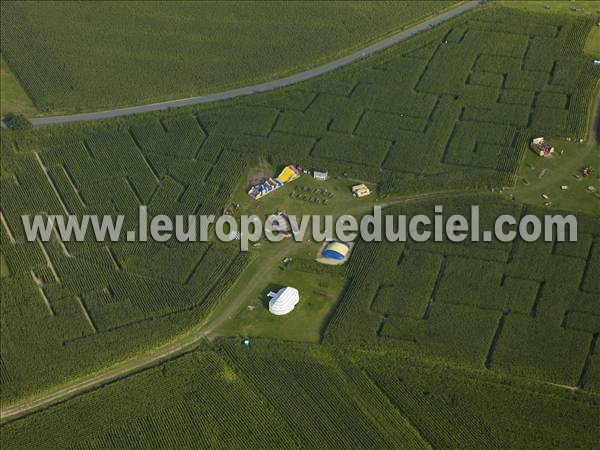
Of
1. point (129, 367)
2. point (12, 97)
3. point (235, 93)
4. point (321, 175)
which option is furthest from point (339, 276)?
point (12, 97)

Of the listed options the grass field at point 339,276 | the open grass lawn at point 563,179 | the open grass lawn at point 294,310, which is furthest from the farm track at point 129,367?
the open grass lawn at point 563,179

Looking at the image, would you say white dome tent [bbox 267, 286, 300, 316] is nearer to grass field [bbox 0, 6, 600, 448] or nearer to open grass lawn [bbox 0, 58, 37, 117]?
grass field [bbox 0, 6, 600, 448]

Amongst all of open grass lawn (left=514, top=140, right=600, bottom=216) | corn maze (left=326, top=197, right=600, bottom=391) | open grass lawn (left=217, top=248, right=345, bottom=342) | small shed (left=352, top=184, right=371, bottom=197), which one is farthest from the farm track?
open grass lawn (left=514, top=140, right=600, bottom=216)

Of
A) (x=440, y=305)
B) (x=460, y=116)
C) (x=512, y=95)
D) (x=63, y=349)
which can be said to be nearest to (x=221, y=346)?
(x=63, y=349)

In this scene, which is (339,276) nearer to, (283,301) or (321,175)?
(283,301)

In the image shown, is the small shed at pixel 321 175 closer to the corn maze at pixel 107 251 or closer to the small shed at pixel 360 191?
the small shed at pixel 360 191

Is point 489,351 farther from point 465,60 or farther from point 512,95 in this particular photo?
point 465,60
